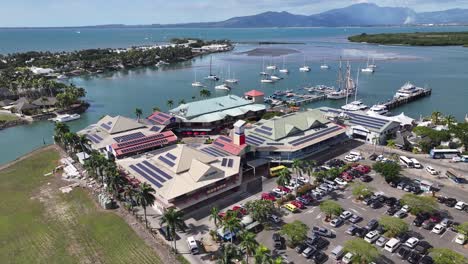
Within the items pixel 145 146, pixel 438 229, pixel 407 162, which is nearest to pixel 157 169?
pixel 145 146

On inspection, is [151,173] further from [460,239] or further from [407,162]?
[407,162]

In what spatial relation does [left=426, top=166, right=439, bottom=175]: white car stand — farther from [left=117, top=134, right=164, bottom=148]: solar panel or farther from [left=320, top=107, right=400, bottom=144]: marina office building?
[left=117, top=134, right=164, bottom=148]: solar panel

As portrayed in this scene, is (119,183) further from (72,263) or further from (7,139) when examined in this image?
(7,139)

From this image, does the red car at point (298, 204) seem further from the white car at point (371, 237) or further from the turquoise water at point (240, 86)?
Result: the turquoise water at point (240, 86)

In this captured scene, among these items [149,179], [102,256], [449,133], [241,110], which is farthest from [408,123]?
[102,256]

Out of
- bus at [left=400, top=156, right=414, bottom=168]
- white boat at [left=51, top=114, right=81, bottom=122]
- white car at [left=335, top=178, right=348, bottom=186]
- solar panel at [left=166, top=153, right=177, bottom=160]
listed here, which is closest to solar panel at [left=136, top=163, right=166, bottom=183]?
solar panel at [left=166, top=153, right=177, bottom=160]

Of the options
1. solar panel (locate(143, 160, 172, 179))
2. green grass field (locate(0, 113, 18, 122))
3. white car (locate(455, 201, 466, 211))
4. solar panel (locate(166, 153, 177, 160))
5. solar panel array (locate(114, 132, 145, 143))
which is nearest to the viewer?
white car (locate(455, 201, 466, 211))
